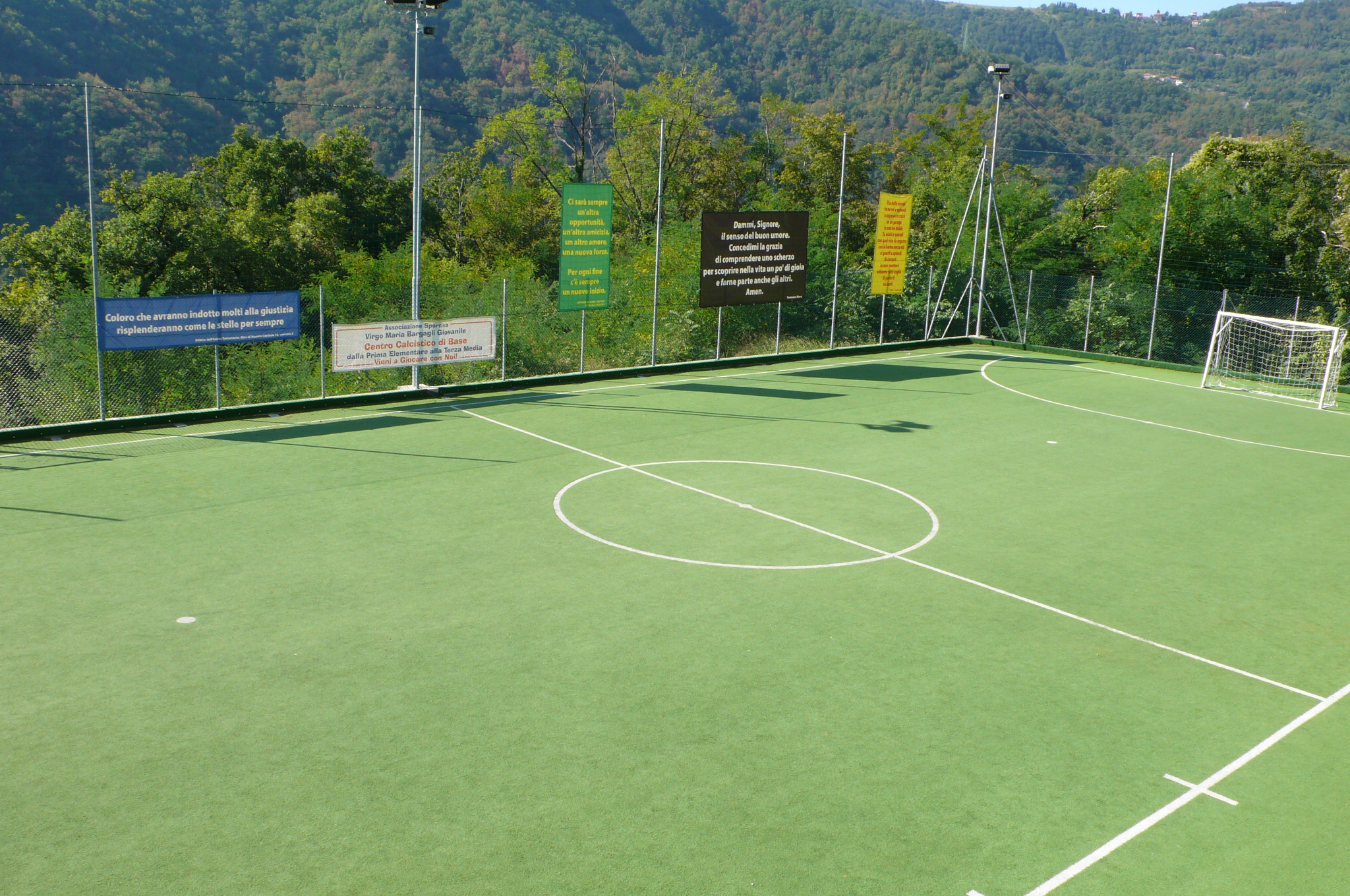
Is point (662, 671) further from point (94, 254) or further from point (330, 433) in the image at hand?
point (94, 254)

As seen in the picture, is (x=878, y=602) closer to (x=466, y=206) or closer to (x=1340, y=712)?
(x=1340, y=712)

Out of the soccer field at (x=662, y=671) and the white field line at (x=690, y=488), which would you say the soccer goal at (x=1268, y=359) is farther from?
the white field line at (x=690, y=488)

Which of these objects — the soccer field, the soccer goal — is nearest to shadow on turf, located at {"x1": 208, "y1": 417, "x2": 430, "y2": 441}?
the soccer field

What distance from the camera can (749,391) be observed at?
20938 millimetres

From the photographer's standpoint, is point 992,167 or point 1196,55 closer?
point 992,167

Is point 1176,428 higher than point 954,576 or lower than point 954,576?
higher

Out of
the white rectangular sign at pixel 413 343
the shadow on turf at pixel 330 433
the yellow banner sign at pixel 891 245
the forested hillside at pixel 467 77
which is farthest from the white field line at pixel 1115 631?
the yellow banner sign at pixel 891 245

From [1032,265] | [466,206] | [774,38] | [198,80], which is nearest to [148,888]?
[1032,265]

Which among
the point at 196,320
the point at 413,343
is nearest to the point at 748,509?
the point at 413,343

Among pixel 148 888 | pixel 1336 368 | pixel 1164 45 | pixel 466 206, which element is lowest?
pixel 148 888

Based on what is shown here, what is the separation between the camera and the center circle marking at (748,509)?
1080cm

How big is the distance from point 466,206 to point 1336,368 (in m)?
36.1

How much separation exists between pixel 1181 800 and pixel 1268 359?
23468mm

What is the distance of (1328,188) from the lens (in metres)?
42.8
